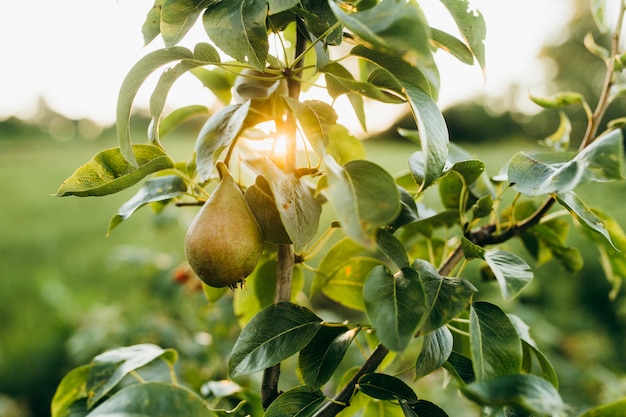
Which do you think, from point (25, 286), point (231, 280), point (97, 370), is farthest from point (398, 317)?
point (25, 286)

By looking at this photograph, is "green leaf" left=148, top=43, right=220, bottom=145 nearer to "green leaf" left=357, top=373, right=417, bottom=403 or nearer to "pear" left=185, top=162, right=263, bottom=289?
"pear" left=185, top=162, right=263, bottom=289

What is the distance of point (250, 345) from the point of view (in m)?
0.45

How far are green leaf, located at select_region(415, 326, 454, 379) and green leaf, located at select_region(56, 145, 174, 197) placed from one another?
0.94 ft

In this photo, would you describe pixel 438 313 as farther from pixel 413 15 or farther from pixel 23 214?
pixel 23 214

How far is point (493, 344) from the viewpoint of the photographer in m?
0.39

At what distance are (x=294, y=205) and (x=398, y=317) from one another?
12cm

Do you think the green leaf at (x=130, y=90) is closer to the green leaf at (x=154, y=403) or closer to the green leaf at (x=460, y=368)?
the green leaf at (x=154, y=403)

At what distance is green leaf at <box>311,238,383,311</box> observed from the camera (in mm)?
595

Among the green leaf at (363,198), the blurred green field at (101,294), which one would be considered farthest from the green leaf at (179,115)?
the blurred green field at (101,294)

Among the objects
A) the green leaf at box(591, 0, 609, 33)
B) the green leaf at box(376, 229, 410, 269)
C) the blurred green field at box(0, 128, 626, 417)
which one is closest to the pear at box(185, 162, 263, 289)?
the green leaf at box(376, 229, 410, 269)

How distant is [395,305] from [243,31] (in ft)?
0.82

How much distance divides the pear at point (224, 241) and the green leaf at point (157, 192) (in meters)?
0.08

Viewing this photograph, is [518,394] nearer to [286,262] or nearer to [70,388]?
[286,262]

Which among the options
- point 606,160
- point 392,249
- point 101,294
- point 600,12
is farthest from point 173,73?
point 101,294
